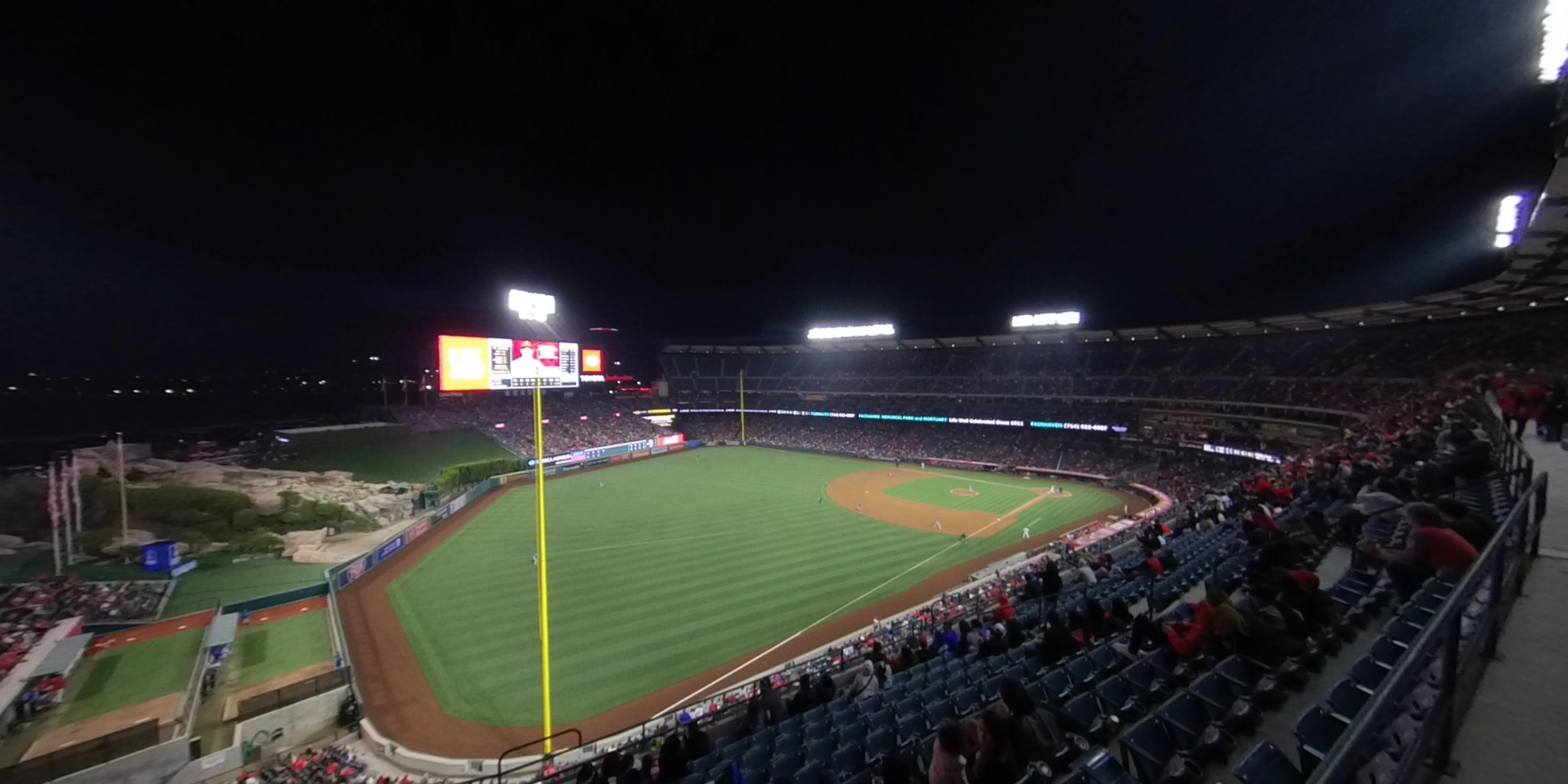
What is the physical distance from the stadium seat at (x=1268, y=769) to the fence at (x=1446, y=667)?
1.40 feet

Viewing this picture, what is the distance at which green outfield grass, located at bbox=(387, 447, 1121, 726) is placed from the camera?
1411 cm

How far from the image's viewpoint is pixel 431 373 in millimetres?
55812

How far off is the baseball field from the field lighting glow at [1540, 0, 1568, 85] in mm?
16935

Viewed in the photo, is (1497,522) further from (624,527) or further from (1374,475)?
(624,527)

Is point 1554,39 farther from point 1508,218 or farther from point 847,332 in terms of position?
point 847,332

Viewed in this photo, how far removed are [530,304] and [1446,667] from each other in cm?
1525

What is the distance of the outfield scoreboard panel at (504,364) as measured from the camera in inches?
502

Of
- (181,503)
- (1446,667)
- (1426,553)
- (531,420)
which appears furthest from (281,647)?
(531,420)

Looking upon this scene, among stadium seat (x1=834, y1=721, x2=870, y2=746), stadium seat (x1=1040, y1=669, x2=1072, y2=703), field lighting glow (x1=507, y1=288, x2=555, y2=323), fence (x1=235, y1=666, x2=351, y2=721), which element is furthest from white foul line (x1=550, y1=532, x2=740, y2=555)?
stadium seat (x1=1040, y1=669, x2=1072, y2=703)

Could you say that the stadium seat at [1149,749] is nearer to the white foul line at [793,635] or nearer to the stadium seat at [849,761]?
the stadium seat at [849,761]

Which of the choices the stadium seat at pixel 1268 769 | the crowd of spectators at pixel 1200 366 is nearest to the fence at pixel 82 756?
the stadium seat at pixel 1268 769

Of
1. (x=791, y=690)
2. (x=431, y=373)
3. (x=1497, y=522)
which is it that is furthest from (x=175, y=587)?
(x=431, y=373)

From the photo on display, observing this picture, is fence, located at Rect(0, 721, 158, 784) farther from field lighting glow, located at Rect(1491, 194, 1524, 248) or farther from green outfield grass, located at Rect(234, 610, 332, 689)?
field lighting glow, located at Rect(1491, 194, 1524, 248)

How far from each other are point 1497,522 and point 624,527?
27.1 meters
